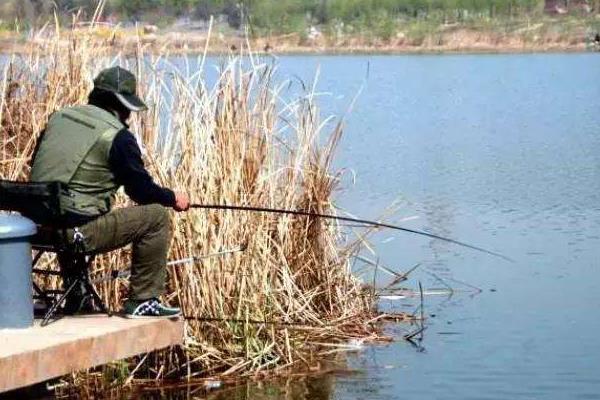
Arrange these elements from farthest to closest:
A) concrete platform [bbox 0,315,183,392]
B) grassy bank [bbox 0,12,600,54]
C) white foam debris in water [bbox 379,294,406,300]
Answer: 1. grassy bank [bbox 0,12,600,54]
2. white foam debris in water [bbox 379,294,406,300]
3. concrete platform [bbox 0,315,183,392]

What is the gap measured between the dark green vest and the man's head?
0.40ft

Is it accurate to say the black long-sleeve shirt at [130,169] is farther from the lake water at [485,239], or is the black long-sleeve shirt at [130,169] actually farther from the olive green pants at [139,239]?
the lake water at [485,239]

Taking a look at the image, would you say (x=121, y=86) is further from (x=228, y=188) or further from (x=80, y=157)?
(x=228, y=188)

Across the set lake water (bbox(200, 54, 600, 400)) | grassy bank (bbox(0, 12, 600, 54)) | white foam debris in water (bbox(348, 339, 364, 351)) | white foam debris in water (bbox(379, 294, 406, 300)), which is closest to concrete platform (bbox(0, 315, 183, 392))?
lake water (bbox(200, 54, 600, 400))

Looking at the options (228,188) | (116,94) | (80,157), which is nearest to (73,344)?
(80,157)

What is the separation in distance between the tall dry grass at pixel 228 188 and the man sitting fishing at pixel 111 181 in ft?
3.48

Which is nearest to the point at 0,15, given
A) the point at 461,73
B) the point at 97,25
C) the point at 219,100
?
the point at 97,25

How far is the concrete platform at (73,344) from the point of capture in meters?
5.84

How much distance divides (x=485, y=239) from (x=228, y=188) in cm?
476

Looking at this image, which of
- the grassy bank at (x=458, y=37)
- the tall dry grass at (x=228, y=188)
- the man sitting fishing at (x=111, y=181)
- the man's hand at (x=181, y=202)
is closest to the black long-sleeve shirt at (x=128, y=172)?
the man sitting fishing at (x=111, y=181)

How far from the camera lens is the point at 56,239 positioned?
6.51 metres

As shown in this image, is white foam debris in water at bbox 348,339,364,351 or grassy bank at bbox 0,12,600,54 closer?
white foam debris in water at bbox 348,339,364,351

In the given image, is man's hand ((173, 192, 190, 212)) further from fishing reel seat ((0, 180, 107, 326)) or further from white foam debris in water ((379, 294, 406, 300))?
white foam debris in water ((379, 294, 406, 300))

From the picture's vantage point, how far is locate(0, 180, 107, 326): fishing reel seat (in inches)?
249
